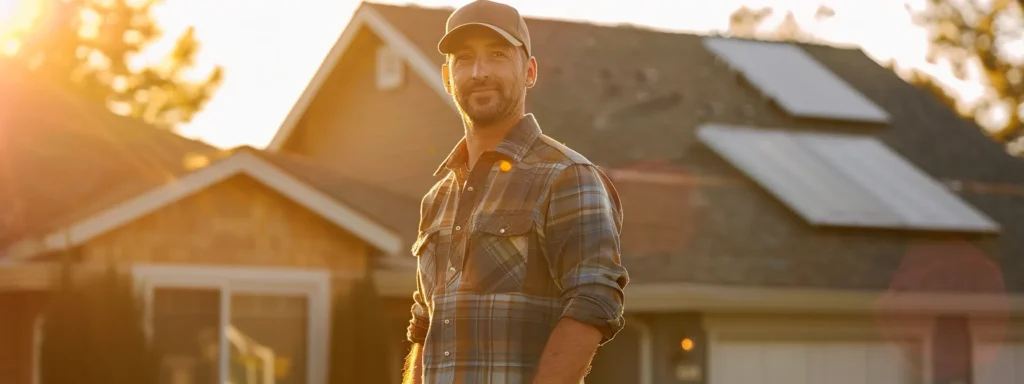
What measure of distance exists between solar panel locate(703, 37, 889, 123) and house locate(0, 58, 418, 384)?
7367 mm

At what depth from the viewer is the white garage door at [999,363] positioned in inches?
839

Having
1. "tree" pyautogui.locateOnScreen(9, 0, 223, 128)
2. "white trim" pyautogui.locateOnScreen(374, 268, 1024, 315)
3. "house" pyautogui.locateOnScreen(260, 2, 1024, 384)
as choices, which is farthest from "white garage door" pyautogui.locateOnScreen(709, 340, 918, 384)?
"tree" pyautogui.locateOnScreen(9, 0, 223, 128)

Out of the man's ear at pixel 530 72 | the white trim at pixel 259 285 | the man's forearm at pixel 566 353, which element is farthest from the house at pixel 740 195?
the man's forearm at pixel 566 353

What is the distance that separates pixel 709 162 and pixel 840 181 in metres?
1.72

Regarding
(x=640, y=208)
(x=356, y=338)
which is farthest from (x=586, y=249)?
(x=640, y=208)

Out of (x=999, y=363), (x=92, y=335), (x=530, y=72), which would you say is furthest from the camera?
(x=999, y=363)

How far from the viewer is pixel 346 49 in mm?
21781

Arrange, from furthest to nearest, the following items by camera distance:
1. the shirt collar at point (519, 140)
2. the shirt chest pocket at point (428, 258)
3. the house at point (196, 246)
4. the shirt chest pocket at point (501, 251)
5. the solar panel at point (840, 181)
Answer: the solar panel at point (840, 181) < the house at point (196, 246) < the shirt chest pocket at point (428, 258) < the shirt collar at point (519, 140) < the shirt chest pocket at point (501, 251)

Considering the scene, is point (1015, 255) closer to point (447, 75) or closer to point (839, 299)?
point (839, 299)

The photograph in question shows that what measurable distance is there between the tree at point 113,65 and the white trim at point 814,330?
2590 cm

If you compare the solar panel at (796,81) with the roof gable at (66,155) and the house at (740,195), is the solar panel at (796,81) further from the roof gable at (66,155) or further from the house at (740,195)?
the roof gable at (66,155)

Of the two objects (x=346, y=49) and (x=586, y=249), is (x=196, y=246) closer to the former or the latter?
(x=346, y=49)

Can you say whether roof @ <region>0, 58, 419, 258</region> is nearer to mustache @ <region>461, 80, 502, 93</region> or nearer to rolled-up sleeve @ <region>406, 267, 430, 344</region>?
rolled-up sleeve @ <region>406, 267, 430, 344</region>

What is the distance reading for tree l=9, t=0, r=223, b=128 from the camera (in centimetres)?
4291
